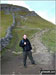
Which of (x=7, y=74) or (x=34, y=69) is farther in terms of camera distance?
(x=34, y=69)

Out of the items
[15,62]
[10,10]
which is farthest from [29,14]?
[15,62]

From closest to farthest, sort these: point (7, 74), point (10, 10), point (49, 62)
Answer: point (7, 74), point (49, 62), point (10, 10)

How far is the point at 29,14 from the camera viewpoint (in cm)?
10725

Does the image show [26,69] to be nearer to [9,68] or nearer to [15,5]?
[9,68]

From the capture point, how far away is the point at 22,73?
13320 millimetres

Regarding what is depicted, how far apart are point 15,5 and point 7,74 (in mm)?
107548

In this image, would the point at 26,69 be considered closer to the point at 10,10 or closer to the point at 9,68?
the point at 9,68

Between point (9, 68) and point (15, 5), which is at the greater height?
point (15, 5)

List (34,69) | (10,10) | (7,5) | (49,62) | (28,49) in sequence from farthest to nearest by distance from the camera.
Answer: (7,5)
(10,10)
(49,62)
(28,49)
(34,69)

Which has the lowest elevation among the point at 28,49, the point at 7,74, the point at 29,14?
the point at 7,74

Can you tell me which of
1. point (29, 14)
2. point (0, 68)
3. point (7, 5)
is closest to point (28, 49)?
point (0, 68)


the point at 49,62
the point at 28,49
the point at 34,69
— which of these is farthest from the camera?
the point at 49,62

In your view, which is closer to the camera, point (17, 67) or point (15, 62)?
point (17, 67)

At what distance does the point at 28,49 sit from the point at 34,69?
1870mm
